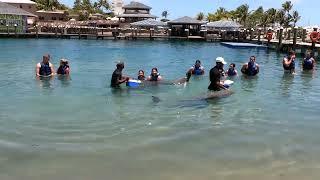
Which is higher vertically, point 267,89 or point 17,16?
point 17,16

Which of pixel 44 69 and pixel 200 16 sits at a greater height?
pixel 200 16

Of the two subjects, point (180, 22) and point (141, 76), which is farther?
point (180, 22)

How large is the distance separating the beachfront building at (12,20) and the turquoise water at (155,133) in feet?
155

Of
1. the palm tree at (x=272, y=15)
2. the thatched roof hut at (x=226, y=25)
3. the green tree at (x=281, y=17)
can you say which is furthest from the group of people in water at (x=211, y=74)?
the palm tree at (x=272, y=15)

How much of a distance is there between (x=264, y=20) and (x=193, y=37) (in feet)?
132

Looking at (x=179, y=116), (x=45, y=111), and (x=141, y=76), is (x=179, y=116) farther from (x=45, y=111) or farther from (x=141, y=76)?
(x=141, y=76)

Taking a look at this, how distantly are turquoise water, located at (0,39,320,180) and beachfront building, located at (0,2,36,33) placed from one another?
47.2m

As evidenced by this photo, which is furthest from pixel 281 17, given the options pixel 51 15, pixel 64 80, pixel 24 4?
pixel 64 80

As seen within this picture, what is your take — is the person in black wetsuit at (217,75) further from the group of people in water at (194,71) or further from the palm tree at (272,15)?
the palm tree at (272,15)

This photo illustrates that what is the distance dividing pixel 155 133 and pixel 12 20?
190 ft

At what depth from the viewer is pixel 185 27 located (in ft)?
222

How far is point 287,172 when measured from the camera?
29.1 ft

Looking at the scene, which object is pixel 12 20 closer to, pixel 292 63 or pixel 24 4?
pixel 24 4

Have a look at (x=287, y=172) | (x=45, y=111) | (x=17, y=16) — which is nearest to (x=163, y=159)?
(x=287, y=172)
